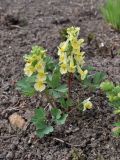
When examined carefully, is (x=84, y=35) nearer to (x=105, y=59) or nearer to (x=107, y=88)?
(x=105, y=59)

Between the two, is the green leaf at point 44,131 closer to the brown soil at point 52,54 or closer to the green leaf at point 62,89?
the brown soil at point 52,54

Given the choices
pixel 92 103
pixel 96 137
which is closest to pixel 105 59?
pixel 92 103

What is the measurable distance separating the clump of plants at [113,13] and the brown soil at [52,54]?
80 mm

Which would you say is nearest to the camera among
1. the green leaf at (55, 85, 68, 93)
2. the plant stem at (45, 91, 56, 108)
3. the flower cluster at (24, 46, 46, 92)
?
the flower cluster at (24, 46, 46, 92)

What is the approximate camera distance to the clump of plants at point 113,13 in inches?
136

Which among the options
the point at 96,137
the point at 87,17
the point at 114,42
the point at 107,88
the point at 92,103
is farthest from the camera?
the point at 87,17

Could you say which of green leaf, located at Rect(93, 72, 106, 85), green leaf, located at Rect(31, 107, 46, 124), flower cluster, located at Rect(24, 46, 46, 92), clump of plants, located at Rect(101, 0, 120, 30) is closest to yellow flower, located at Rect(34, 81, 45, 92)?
flower cluster, located at Rect(24, 46, 46, 92)

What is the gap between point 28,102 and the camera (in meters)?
2.76

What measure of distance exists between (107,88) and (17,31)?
A: 56.4 inches

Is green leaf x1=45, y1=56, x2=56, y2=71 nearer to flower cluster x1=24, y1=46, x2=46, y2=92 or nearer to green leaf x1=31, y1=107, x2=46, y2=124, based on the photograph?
flower cluster x1=24, y1=46, x2=46, y2=92

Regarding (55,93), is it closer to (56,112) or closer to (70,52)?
(56,112)

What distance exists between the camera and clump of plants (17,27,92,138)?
2309mm

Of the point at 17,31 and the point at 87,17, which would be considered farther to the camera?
the point at 87,17

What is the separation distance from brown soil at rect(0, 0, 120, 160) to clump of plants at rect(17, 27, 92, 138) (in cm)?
12
